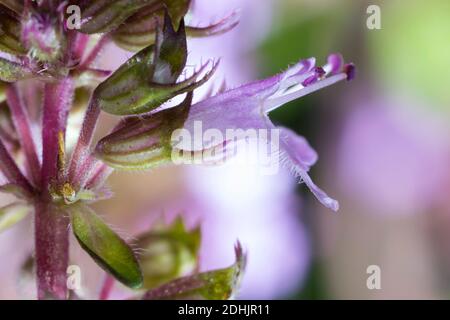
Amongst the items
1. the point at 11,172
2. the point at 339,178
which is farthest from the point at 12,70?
the point at 339,178

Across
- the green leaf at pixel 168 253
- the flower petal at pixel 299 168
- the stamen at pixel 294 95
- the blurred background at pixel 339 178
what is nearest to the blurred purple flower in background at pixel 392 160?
the blurred background at pixel 339 178

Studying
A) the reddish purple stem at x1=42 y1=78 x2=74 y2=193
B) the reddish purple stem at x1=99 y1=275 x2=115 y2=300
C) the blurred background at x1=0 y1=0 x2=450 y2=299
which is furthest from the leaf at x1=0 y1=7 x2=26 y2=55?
the blurred background at x1=0 y1=0 x2=450 y2=299

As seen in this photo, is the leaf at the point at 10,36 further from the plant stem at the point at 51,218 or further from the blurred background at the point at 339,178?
the blurred background at the point at 339,178

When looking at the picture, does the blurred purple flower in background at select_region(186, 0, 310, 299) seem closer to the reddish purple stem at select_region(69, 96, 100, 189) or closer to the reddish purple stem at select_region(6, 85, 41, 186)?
the reddish purple stem at select_region(6, 85, 41, 186)

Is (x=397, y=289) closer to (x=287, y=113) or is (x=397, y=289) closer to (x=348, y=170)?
(x=348, y=170)
